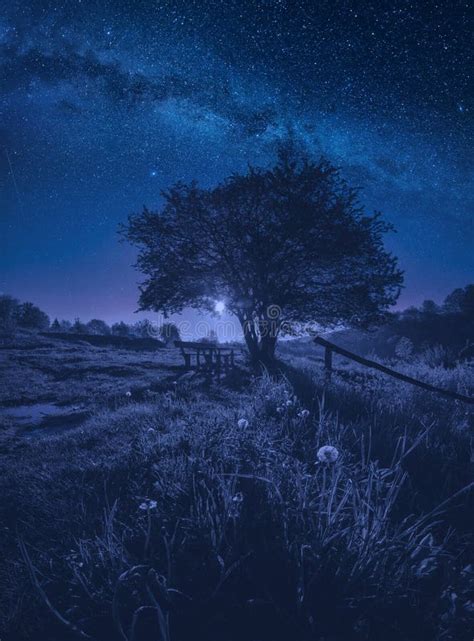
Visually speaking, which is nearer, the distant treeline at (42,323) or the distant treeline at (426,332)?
the distant treeline at (426,332)

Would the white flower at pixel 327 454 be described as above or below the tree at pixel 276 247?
below

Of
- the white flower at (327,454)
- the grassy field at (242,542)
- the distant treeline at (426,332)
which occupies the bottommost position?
the grassy field at (242,542)

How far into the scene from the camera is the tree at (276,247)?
15.2 metres

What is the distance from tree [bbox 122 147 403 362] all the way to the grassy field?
1200 cm

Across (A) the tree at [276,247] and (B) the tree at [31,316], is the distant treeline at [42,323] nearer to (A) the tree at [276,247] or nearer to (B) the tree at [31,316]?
(B) the tree at [31,316]

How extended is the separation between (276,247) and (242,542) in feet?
48.3

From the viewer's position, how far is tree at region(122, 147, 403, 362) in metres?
15.2

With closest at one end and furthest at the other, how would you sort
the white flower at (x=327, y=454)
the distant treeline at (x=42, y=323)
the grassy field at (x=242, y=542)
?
the grassy field at (x=242, y=542) → the white flower at (x=327, y=454) → the distant treeline at (x=42, y=323)

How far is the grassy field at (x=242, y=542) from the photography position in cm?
168

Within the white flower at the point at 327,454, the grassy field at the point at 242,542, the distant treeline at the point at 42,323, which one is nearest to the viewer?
the grassy field at the point at 242,542

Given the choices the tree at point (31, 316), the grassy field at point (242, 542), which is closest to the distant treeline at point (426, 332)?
the grassy field at point (242, 542)

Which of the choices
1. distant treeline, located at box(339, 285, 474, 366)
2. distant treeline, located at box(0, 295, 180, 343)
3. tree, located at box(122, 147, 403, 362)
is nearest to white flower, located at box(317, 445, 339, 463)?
tree, located at box(122, 147, 403, 362)

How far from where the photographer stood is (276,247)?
15.7 metres

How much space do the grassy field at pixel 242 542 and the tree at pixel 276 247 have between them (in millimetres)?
11996
